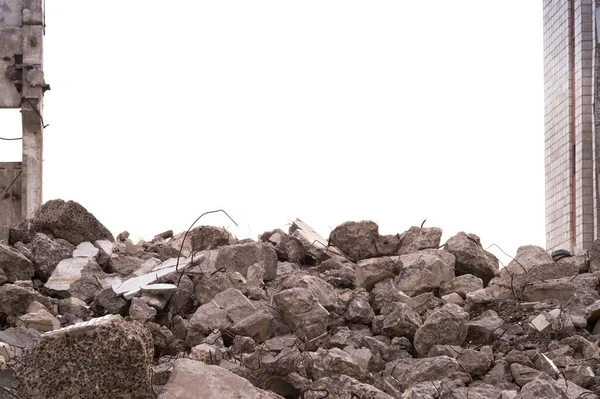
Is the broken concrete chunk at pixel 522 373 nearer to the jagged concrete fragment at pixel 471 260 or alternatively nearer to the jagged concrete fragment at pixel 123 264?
the jagged concrete fragment at pixel 471 260

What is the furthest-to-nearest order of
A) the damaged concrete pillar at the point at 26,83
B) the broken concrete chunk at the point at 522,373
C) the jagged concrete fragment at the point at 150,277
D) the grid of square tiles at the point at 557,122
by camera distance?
the grid of square tiles at the point at 557,122, the damaged concrete pillar at the point at 26,83, the jagged concrete fragment at the point at 150,277, the broken concrete chunk at the point at 522,373

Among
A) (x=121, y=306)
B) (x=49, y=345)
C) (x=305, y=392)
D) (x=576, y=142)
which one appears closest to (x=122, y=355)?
(x=49, y=345)

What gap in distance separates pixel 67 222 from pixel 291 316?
340 cm

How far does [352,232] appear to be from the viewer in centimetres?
962

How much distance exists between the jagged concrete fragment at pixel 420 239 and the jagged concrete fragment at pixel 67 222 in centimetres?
333

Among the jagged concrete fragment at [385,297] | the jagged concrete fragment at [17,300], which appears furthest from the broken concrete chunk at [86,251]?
the jagged concrete fragment at [385,297]

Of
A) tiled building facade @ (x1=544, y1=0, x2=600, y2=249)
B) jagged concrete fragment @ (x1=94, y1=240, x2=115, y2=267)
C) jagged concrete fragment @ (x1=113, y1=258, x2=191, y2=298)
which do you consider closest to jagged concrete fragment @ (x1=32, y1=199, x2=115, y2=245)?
jagged concrete fragment @ (x1=94, y1=240, x2=115, y2=267)

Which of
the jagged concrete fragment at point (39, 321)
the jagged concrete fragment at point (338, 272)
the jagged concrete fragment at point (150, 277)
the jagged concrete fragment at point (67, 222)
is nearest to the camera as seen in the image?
the jagged concrete fragment at point (39, 321)

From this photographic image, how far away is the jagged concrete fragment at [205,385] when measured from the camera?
523cm

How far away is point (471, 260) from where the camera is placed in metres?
9.35

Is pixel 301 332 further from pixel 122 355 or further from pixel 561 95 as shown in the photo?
pixel 561 95

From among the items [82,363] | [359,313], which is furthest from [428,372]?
[82,363]

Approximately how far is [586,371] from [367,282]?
2750 mm

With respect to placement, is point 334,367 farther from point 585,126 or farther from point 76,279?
point 585,126
